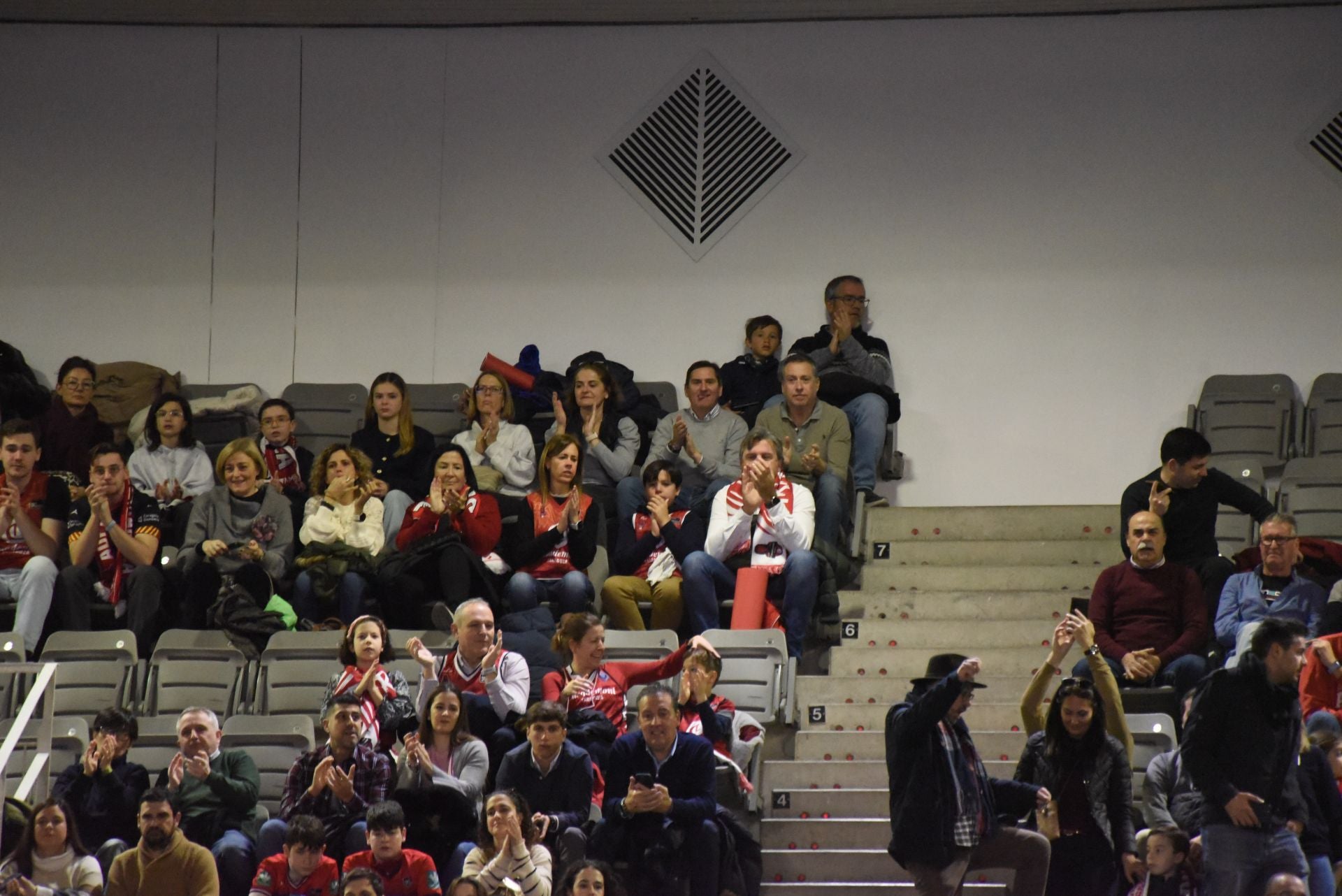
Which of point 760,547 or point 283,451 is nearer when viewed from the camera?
point 760,547

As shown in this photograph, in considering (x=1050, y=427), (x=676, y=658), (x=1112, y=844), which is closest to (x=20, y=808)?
Result: (x=676, y=658)

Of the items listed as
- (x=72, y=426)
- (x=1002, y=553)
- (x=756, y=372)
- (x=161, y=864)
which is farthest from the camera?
(x=756, y=372)

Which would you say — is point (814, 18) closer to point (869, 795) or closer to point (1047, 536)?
point (1047, 536)

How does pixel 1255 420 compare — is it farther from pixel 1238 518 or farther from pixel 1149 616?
pixel 1149 616

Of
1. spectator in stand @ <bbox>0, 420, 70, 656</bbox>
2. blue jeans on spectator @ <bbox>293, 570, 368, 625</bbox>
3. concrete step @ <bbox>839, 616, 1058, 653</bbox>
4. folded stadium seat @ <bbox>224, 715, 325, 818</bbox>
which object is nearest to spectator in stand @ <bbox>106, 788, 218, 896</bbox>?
folded stadium seat @ <bbox>224, 715, 325, 818</bbox>

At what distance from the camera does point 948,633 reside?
730cm

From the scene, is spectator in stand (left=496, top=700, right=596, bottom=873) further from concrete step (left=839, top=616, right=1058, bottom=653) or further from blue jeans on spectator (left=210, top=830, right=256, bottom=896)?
concrete step (left=839, top=616, right=1058, bottom=653)

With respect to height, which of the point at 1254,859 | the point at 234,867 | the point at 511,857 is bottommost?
the point at 234,867

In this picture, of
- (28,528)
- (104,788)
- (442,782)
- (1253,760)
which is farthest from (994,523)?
(28,528)

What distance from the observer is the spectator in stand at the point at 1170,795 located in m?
5.55

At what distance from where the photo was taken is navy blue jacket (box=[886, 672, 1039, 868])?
5195 mm

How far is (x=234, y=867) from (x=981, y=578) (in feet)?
11.5

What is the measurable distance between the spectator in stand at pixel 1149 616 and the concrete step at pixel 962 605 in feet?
2.27

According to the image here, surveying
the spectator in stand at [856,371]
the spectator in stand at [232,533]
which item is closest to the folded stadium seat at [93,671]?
the spectator in stand at [232,533]
